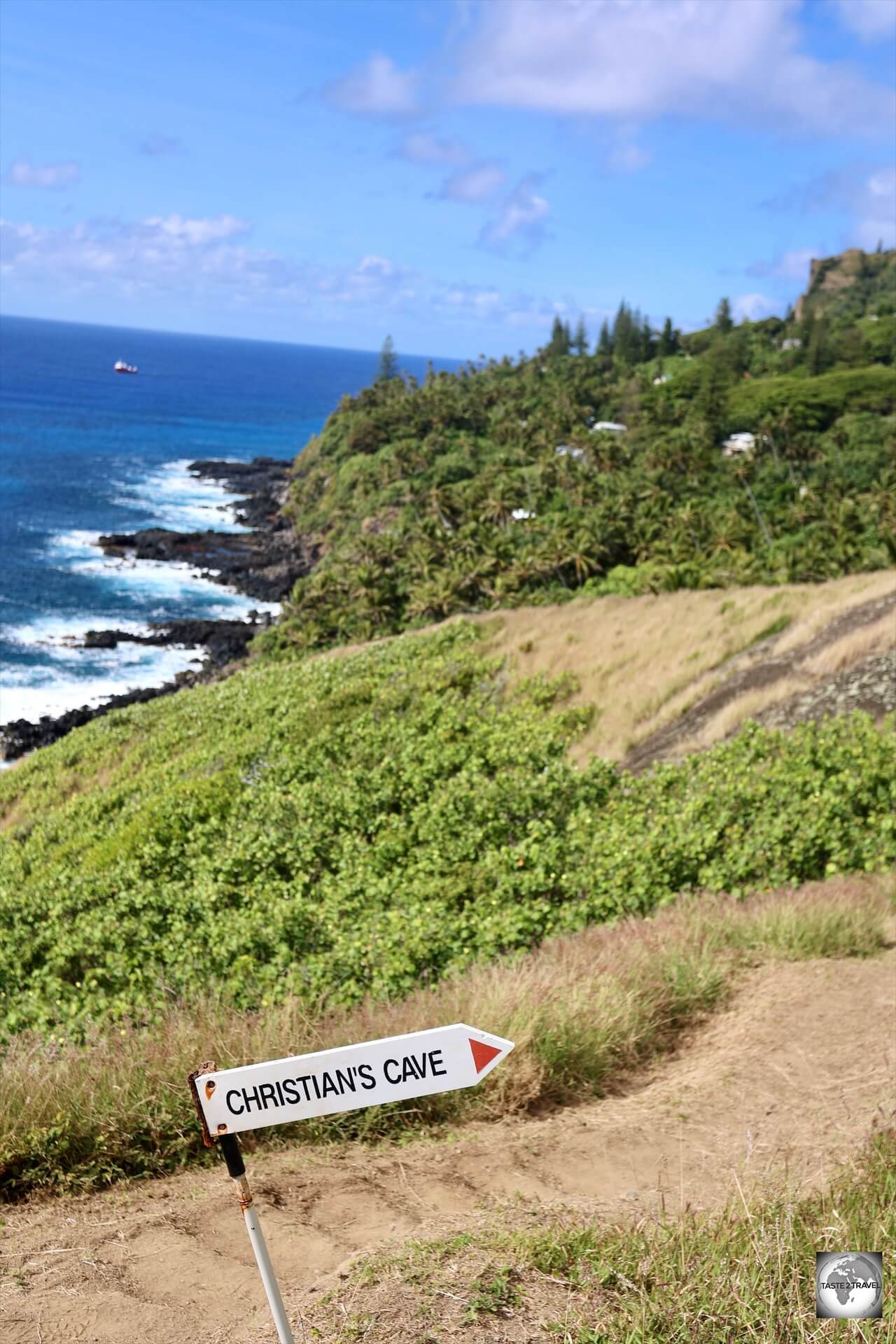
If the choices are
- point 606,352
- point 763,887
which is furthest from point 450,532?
point 606,352

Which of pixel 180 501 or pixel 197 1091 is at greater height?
pixel 180 501

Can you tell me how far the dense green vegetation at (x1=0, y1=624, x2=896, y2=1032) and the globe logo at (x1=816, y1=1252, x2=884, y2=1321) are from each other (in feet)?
15.1

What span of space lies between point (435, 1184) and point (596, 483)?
2891 inches

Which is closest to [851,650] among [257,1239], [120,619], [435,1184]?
[435,1184]

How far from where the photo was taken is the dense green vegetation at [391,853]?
31.3 ft

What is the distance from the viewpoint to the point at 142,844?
15.8m

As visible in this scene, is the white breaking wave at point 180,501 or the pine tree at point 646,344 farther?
the pine tree at point 646,344

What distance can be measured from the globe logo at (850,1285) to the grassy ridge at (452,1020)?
246cm

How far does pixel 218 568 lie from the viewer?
76.9 meters

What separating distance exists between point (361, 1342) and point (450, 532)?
2579 inches

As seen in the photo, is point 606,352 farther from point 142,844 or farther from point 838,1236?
point 838,1236

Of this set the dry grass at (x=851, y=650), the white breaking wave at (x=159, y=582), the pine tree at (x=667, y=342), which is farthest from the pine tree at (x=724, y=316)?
the dry grass at (x=851, y=650)

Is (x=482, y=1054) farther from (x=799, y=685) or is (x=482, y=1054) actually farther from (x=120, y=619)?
(x=120, y=619)

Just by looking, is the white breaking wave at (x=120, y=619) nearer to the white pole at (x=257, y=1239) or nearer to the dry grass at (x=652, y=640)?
the dry grass at (x=652, y=640)
